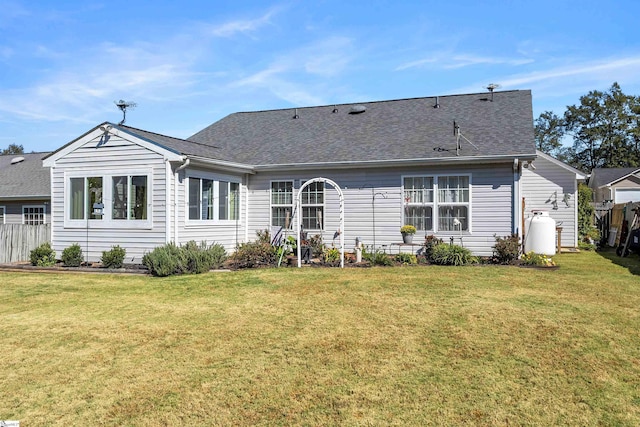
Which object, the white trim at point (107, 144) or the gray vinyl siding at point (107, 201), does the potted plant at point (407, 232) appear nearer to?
the white trim at point (107, 144)

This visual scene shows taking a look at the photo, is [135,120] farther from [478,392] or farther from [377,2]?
[478,392]

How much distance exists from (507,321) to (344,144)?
887cm

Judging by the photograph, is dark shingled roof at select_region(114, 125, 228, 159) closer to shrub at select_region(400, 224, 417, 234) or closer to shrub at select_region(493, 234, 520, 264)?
shrub at select_region(400, 224, 417, 234)

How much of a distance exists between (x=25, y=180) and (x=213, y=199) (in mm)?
13122

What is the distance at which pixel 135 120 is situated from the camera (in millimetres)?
13102

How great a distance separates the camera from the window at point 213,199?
39.5 feet

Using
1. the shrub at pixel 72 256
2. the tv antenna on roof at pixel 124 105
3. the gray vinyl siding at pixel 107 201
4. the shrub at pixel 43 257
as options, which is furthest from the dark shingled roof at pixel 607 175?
the shrub at pixel 43 257

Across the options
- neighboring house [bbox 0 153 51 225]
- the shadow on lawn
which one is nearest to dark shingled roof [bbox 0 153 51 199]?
neighboring house [bbox 0 153 51 225]

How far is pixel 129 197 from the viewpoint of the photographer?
11.7 m

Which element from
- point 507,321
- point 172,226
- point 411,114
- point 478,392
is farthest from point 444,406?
point 411,114

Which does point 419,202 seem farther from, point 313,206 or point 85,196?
point 85,196

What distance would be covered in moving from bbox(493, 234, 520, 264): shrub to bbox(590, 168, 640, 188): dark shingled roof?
1099 inches

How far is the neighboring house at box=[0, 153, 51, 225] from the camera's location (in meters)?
19.7

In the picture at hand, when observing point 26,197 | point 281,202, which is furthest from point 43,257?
point 26,197
